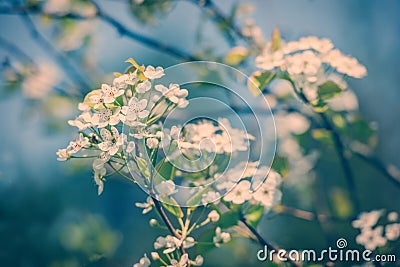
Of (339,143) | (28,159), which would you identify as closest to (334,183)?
(339,143)

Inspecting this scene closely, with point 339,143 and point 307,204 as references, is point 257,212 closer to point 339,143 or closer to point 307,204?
point 339,143

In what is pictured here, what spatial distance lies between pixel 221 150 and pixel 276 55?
22 cm

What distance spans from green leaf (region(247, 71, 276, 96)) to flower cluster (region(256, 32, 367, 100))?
0.02 metres

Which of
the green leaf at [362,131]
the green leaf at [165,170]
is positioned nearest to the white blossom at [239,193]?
the green leaf at [165,170]

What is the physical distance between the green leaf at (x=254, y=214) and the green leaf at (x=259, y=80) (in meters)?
0.24

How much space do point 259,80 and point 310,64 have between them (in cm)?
11

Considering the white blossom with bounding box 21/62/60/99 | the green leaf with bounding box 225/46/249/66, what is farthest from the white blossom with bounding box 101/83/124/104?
the white blossom with bounding box 21/62/60/99

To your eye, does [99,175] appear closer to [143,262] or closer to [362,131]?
[143,262]

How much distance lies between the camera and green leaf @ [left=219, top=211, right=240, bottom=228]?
33.8 inches

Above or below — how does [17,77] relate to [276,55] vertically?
above

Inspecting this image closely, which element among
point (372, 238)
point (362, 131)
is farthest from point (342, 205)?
point (372, 238)

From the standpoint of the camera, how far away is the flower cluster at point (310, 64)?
0.91 metres

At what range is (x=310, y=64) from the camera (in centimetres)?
Answer: 91

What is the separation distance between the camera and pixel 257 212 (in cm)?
89
